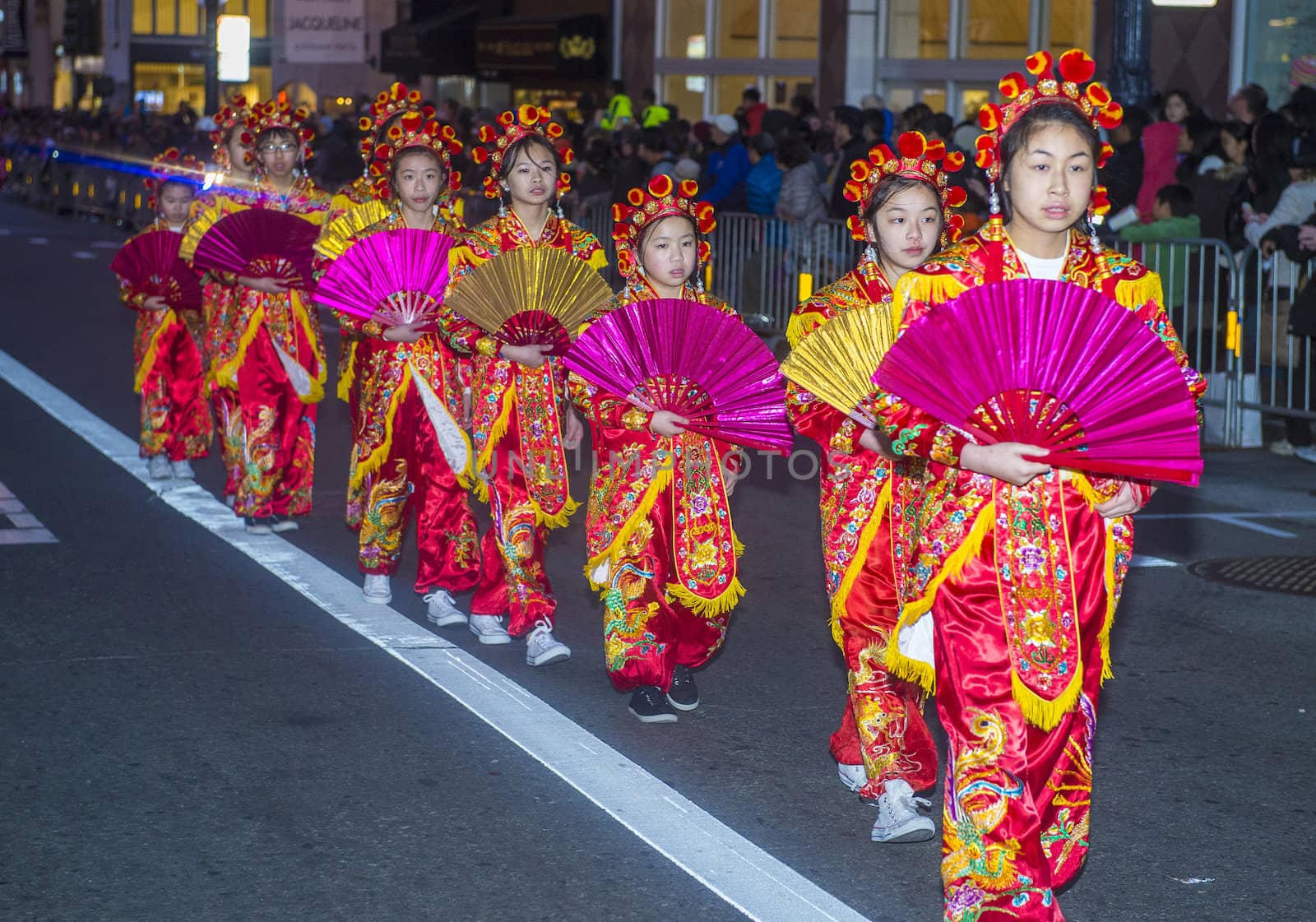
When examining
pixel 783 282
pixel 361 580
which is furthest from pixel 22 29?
pixel 361 580

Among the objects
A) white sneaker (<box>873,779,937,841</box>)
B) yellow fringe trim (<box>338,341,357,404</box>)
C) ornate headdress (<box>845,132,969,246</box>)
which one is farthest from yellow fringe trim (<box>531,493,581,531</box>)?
white sneaker (<box>873,779,937,841</box>)

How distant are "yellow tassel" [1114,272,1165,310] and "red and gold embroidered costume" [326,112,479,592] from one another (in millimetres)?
3390

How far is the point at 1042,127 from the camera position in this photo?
3.99 metres

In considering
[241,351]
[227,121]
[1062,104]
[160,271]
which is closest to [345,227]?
[241,351]

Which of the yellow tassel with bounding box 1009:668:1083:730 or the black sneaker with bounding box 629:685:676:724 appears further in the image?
the black sneaker with bounding box 629:685:676:724

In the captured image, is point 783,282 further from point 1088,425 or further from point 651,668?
point 1088,425

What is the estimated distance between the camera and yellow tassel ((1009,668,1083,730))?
391 cm

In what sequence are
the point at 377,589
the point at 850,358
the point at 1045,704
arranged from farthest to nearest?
the point at 377,589 < the point at 850,358 < the point at 1045,704

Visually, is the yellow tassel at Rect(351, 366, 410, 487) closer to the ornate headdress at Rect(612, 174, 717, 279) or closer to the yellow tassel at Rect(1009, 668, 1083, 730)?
the ornate headdress at Rect(612, 174, 717, 279)

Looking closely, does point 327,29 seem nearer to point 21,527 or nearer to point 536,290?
point 21,527

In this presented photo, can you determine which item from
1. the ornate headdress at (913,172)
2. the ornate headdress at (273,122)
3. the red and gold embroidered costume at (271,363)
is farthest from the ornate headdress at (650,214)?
the ornate headdress at (273,122)

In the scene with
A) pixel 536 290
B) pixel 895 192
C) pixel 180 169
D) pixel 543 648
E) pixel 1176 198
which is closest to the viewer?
pixel 895 192

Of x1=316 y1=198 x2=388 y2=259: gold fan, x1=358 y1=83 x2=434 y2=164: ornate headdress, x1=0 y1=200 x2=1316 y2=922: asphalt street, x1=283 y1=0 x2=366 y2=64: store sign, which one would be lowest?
x1=0 y1=200 x2=1316 y2=922: asphalt street

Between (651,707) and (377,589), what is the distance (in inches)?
73.3
